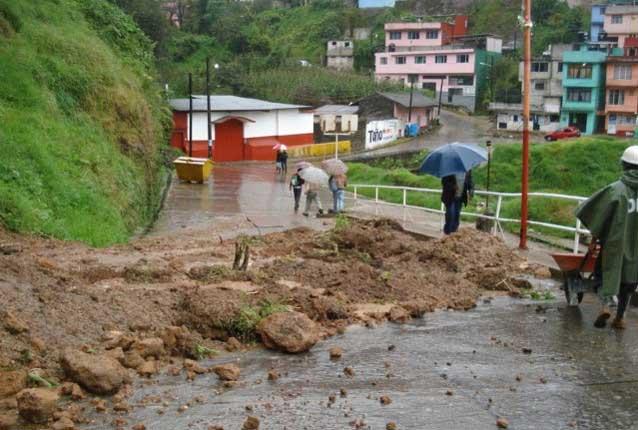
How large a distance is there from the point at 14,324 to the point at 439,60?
80.1m

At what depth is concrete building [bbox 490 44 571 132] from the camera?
6875 centimetres

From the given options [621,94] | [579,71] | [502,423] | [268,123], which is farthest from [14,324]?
[579,71]

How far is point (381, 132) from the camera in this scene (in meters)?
60.2

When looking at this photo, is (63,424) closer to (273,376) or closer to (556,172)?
(273,376)

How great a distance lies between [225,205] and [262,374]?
18.8m

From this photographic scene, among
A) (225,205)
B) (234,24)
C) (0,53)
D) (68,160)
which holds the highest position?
(234,24)

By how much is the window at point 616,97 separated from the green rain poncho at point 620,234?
6196cm

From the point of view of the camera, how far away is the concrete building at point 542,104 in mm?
68750

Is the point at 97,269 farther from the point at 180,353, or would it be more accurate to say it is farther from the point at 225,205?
the point at 225,205

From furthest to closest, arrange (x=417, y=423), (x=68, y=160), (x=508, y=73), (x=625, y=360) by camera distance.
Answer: (x=508, y=73) → (x=68, y=160) → (x=625, y=360) → (x=417, y=423)

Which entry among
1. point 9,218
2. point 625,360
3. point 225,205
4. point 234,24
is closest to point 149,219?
point 225,205

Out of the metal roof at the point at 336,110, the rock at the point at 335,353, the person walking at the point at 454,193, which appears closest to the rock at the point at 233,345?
the rock at the point at 335,353

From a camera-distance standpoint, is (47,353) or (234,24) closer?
(47,353)

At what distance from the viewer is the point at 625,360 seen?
6.92 meters
